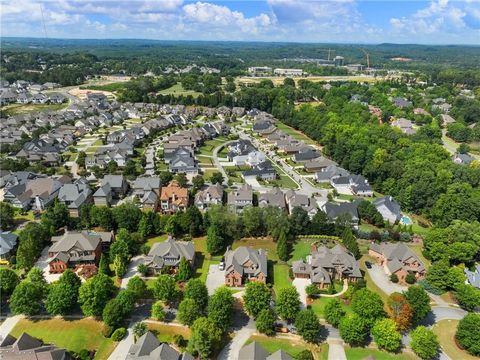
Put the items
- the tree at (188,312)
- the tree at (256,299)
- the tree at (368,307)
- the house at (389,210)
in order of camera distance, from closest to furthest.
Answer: the tree at (188,312)
the tree at (368,307)
the tree at (256,299)
the house at (389,210)

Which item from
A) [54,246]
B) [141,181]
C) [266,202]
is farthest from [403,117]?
[54,246]

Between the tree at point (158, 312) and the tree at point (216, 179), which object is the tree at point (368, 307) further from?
the tree at point (216, 179)

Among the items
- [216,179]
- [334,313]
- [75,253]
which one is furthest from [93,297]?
[216,179]

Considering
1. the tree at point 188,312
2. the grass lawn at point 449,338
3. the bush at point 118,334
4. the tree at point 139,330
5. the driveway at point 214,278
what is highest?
the tree at point 188,312

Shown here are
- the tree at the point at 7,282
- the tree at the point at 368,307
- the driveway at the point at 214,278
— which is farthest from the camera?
the driveway at the point at 214,278

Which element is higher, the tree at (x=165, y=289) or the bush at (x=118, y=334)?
the tree at (x=165, y=289)

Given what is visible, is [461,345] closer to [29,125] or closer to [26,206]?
[26,206]

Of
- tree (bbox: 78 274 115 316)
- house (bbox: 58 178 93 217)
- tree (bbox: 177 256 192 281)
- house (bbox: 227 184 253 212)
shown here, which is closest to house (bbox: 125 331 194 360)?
tree (bbox: 78 274 115 316)

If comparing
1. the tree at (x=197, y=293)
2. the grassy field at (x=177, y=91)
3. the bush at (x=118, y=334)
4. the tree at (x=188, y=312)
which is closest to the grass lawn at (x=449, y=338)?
the tree at (x=197, y=293)

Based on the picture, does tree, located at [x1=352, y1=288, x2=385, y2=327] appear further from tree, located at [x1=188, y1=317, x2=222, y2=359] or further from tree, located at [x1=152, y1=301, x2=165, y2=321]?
tree, located at [x1=152, y1=301, x2=165, y2=321]
